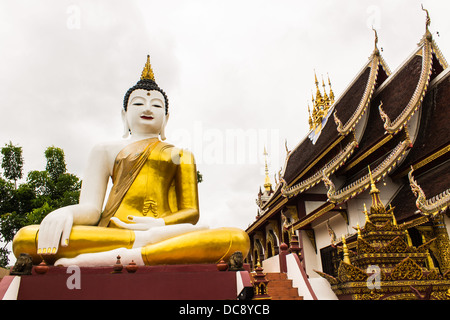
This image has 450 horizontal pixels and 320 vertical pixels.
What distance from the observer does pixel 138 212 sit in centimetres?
346

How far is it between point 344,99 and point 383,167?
445 centimetres

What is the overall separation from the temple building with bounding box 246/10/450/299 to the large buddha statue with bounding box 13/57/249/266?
1266 millimetres

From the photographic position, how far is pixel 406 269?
9.87ft

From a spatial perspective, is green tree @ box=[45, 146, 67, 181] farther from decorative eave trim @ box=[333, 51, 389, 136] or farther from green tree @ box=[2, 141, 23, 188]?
decorative eave trim @ box=[333, 51, 389, 136]

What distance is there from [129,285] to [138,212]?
961 mm

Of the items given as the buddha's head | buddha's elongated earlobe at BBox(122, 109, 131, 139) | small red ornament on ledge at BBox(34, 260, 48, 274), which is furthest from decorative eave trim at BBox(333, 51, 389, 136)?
small red ornament on ledge at BBox(34, 260, 48, 274)

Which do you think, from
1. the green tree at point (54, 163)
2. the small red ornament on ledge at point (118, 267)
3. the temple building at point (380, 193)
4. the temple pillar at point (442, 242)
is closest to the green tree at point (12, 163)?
the green tree at point (54, 163)

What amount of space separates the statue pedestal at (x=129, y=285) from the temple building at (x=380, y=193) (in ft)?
3.67

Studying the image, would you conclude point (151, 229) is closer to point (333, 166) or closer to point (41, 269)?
point (41, 269)

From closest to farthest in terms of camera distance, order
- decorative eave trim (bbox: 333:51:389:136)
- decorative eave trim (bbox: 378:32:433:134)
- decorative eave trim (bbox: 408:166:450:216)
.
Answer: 1. decorative eave trim (bbox: 408:166:450:216)
2. decorative eave trim (bbox: 378:32:433:134)
3. decorative eave trim (bbox: 333:51:389:136)

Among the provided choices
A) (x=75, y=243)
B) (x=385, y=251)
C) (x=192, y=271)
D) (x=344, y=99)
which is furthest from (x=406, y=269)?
(x=344, y=99)

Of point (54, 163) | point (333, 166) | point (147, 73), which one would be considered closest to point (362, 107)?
point (333, 166)

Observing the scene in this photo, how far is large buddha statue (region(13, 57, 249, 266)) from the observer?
2848mm

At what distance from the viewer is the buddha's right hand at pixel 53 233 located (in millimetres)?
2789
